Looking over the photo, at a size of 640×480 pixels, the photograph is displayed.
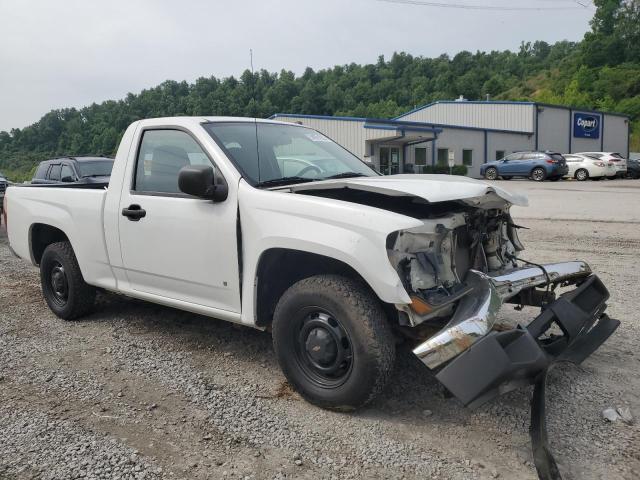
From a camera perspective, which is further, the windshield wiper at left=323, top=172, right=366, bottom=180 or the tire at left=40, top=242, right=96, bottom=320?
the tire at left=40, top=242, right=96, bottom=320

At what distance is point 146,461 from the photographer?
290cm

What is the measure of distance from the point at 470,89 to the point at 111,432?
83.0 metres

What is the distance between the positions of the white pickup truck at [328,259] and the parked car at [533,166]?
26286 mm

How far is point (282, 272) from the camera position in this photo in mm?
3789

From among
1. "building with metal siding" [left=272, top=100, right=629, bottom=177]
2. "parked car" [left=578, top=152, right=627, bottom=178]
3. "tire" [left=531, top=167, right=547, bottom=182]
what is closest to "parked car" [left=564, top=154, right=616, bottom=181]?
"parked car" [left=578, top=152, right=627, bottom=178]

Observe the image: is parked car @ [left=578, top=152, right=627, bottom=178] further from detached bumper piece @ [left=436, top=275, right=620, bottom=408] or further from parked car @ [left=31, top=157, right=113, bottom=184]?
detached bumper piece @ [left=436, top=275, right=620, bottom=408]

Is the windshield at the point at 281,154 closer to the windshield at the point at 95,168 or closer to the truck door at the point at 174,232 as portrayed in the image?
the truck door at the point at 174,232

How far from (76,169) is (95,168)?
17.8 inches

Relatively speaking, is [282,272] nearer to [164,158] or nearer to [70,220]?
[164,158]

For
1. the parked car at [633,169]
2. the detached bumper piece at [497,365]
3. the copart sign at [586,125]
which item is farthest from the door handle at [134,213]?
the copart sign at [586,125]

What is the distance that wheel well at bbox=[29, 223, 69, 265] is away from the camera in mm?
5695

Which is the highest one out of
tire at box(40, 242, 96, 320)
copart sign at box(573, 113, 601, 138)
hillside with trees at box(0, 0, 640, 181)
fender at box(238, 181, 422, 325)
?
hillside with trees at box(0, 0, 640, 181)

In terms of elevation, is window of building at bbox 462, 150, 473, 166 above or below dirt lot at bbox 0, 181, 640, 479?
above

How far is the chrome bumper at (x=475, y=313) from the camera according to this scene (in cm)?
287
